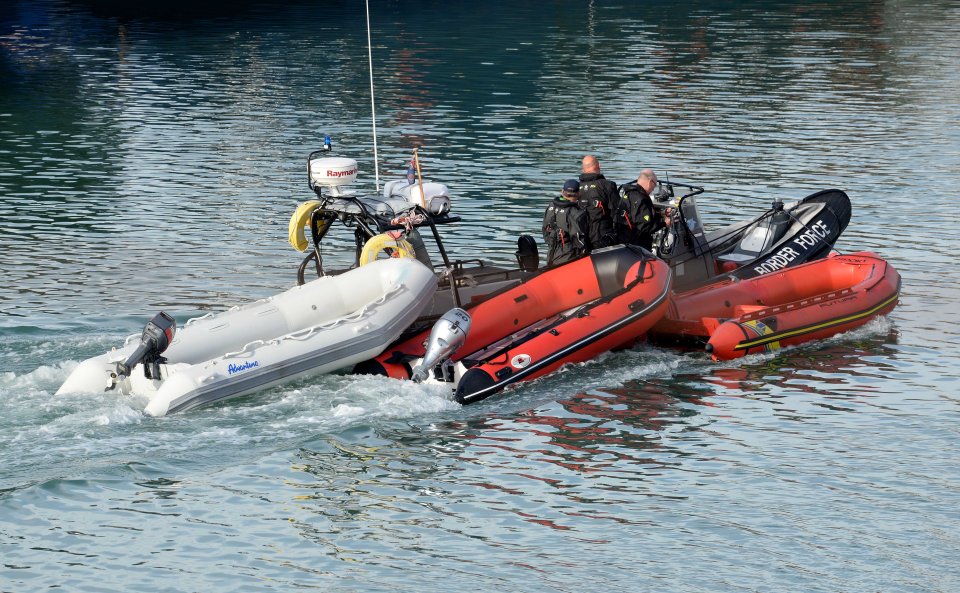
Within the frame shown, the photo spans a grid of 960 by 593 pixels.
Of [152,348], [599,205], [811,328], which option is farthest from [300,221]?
[811,328]

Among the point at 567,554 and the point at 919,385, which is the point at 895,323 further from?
the point at 567,554

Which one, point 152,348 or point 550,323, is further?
point 550,323

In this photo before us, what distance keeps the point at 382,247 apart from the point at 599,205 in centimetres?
220

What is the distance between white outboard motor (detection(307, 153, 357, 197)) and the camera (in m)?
11.8

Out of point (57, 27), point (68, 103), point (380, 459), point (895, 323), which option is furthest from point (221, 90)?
point (380, 459)

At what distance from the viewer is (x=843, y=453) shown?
9.95 m

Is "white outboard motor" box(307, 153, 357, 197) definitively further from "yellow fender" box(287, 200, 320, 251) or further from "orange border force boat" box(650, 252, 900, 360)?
"orange border force boat" box(650, 252, 900, 360)

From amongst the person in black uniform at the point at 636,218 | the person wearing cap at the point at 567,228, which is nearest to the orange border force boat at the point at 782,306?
the person in black uniform at the point at 636,218

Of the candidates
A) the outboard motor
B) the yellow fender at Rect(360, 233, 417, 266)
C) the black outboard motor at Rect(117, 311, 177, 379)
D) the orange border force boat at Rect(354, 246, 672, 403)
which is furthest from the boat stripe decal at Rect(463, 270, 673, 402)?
the black outboard motor at Rect(117, 311, 177, 379)

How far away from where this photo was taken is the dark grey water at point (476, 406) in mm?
8367

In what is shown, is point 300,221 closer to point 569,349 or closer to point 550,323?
point 550,323

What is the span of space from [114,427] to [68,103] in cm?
2051

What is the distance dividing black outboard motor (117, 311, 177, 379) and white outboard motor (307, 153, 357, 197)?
2.19 metres

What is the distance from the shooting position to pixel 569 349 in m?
11.3
